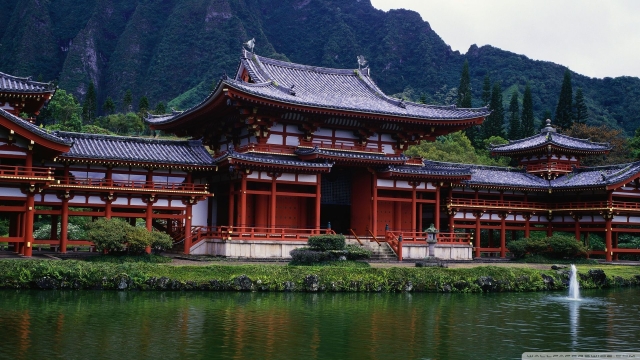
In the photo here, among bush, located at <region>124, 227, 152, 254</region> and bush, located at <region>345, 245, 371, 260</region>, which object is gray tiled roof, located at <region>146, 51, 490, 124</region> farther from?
bush, located at <region>124, 227, 152, 254</region>

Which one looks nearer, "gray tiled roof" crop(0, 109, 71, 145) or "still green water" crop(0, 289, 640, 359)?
"still green water" crop(0, 289, 640, 359)

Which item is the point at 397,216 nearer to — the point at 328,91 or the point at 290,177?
the point at 290,177

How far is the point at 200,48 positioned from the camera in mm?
156250

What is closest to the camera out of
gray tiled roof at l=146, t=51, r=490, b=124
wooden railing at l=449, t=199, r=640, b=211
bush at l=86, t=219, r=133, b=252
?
bush at l=86, t=219, r=133, b=252

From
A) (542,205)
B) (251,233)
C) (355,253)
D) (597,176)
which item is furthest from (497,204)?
(251,233)

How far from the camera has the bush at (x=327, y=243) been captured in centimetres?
3438

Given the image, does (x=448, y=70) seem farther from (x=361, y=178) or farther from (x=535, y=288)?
(x=535, y=288)

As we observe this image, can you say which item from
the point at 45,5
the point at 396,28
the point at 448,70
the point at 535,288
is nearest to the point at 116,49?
the point at 45,5

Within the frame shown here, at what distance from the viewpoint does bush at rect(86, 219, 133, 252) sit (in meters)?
31.1

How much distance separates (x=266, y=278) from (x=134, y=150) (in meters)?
13.9

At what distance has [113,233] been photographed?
3142 centimetres

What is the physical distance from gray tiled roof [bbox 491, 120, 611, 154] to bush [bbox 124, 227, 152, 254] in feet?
108

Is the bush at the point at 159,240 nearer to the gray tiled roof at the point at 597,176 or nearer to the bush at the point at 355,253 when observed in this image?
the bush at the point at 355,253

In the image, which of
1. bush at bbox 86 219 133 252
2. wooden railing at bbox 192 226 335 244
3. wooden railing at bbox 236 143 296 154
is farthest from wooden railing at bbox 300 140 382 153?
bush at bbox 86 219 133 252
